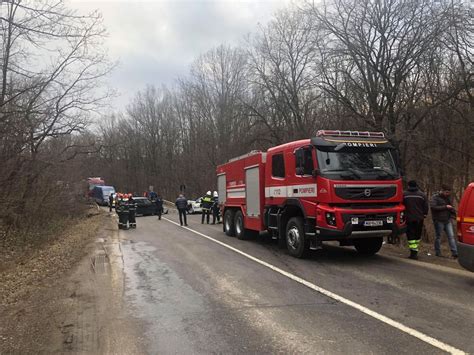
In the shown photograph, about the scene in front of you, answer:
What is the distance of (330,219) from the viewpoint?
950 cm

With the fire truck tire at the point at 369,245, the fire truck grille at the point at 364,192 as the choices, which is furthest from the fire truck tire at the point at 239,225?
the fire truck grille at the point at 364,192

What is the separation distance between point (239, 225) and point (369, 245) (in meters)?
5.14

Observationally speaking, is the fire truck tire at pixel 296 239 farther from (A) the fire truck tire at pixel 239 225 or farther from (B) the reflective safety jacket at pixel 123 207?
(B) the reflective safety jacket at pixel 123 207

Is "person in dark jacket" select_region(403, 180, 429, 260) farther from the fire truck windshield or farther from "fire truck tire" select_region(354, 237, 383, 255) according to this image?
"fire truck tire" select_region(354, 237, 383, 255)

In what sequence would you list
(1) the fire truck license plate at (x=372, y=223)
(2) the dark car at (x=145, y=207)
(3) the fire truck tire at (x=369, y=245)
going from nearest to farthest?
(1) the fire truck license plate at (x=372, y=223), (3) the fire truck tire at (x=369, y=245), (2) the dark car at (x=145, y=207)

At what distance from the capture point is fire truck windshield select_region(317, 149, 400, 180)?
977cm

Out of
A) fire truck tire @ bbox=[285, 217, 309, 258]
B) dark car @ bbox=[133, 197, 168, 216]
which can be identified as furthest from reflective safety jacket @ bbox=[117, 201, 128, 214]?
dark car @ bbox=[133, 197, 168, 216]

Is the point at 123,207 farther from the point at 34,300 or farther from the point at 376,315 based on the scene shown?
the point at 376,315

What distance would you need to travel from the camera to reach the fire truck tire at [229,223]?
52.2 ft

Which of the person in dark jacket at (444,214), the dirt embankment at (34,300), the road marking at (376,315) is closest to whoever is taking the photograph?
the road marking at (376,315)

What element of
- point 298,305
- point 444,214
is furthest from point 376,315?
point 444,214

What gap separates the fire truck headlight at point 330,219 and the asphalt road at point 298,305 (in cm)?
93

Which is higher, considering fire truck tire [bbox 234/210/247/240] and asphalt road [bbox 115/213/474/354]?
fire truck tire [bbox 234/210/247/240]

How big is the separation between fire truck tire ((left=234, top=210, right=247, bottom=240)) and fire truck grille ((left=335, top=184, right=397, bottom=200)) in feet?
18.5
